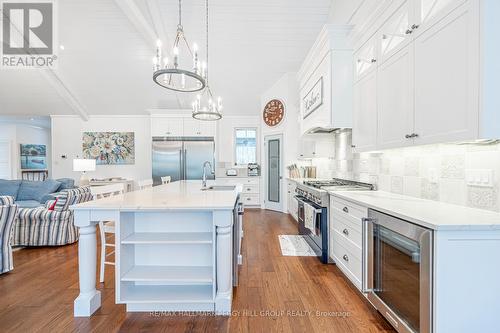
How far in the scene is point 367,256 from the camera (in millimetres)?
2027

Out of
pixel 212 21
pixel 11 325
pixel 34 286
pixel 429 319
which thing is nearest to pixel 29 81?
pixel 212 21

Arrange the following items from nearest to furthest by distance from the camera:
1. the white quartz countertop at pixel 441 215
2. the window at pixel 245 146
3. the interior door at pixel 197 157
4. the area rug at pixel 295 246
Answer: the white quartz countertop at pixel 441 215 → the area rug at pixel 295 246 → the interior door at pixel 197 157 → the window at pixel 245 146

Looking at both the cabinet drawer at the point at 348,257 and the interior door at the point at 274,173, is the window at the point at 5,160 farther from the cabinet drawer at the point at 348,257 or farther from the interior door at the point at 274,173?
the cabinet drawer at the point at 348,257

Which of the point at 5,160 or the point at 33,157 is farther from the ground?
the point at 33,157

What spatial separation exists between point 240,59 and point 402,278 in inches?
197

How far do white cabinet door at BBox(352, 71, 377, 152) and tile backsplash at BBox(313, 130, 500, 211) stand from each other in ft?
0.92

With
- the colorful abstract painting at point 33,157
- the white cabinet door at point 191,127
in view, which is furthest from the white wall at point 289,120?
the colorful abstract painting at point 33,157

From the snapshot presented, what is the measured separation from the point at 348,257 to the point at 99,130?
24.0ft

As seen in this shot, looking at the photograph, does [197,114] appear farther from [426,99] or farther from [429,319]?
[429,319]

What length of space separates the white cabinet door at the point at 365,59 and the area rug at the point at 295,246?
2299mm

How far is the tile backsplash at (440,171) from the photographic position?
1628 millimetres

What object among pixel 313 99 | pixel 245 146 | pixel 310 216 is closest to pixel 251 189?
pixel 245 146

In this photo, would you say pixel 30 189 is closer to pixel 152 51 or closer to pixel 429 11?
pixel 152 51

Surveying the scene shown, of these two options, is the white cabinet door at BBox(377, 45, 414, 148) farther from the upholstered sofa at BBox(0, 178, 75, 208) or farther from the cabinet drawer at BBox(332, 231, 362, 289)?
the upholstered sofa at BBox(0, 178, 75, 208)
